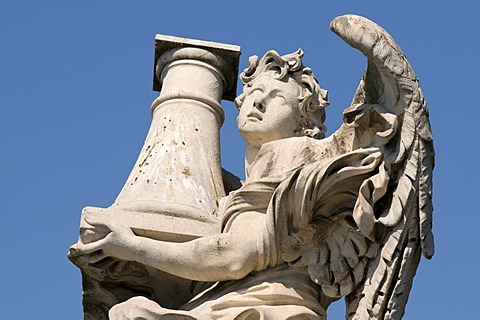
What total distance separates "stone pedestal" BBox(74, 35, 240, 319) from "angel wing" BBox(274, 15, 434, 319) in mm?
840

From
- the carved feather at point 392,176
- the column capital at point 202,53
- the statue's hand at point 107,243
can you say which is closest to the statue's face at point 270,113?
the carved feather at point 392,176

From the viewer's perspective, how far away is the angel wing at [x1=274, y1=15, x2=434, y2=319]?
1242 centimetres

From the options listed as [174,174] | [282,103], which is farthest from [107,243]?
[282,103]

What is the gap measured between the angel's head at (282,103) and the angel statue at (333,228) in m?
0.42

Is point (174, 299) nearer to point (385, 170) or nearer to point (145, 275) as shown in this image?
point (145, 275)

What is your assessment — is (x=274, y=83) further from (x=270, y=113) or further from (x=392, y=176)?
(x=392, y=176)

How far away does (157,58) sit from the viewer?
14680 mm

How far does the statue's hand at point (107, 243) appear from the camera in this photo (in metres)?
12.9

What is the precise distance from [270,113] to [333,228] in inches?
43.7

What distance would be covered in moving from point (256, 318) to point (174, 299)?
37.8 inches

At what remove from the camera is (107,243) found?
12953 mm

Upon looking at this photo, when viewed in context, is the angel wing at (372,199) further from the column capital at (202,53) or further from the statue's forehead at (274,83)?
the column capital at (202,53)

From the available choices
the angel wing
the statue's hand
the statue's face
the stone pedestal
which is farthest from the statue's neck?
the statue's hand

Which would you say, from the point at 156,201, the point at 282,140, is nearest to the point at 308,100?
the point at 282,140
